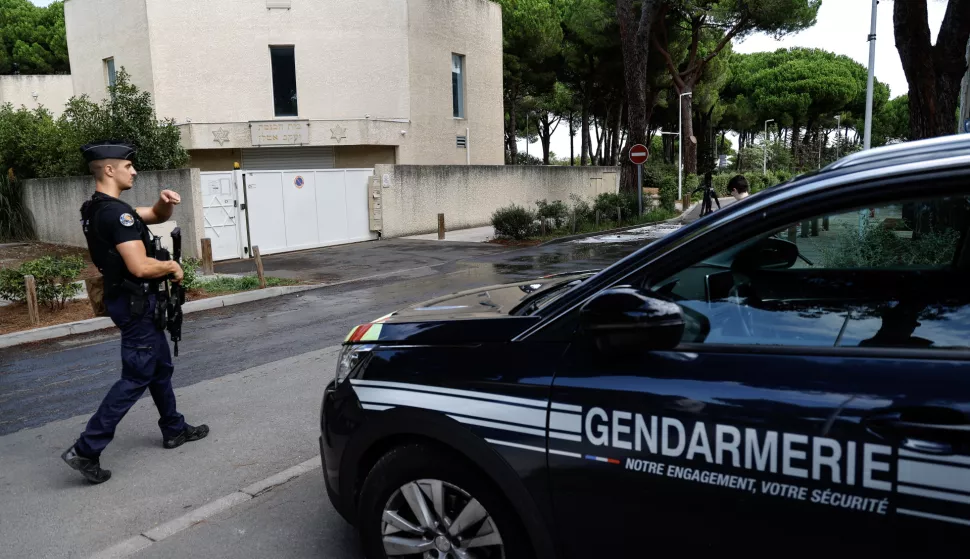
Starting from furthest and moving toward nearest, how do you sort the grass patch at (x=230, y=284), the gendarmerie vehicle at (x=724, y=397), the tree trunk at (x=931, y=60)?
1. the grass patch at (x=230, y=284)
2. the tree trunk at (x=931, y=60)
3. the gendarmerie vehicle at (x=724, y=397)

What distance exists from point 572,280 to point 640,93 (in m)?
24.1

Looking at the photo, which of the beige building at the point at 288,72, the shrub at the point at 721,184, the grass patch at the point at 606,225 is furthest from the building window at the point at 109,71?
the shrub at the point at 721,184

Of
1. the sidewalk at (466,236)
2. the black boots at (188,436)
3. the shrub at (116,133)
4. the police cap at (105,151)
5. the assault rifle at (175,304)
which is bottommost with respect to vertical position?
the black boots at (188,436)

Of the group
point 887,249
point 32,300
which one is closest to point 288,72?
point 32,300

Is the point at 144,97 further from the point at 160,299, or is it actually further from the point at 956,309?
the point at 956,309

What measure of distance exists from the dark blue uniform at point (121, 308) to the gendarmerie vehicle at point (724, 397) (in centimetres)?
213

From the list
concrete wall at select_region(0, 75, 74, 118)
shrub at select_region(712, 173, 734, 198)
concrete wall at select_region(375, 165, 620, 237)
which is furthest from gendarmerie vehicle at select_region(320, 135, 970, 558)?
shrub at select_region(712, 173, 734, 198)

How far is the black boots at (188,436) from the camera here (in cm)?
493

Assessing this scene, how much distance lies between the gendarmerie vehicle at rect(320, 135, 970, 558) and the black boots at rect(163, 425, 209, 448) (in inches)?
102

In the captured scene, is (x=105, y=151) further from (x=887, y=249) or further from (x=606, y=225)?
(x=606, y=225)

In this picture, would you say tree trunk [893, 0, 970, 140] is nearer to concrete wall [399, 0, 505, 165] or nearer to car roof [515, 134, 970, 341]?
car roof [515, 134, 970, 341]

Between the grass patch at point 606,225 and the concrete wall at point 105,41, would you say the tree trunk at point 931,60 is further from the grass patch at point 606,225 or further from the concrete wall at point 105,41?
the concrete wall at point 105,41

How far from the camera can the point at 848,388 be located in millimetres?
1955

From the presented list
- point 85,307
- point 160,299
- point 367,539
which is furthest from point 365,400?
point 85,307
